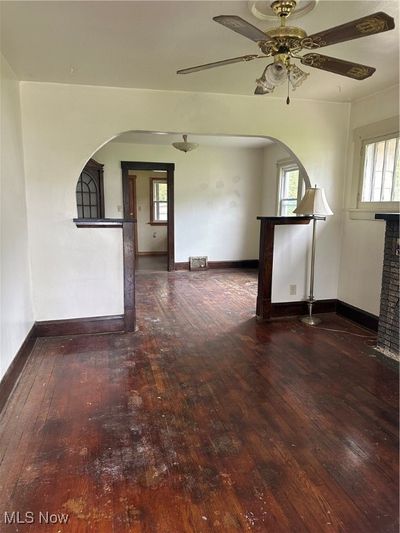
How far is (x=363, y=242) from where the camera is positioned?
13.1ft

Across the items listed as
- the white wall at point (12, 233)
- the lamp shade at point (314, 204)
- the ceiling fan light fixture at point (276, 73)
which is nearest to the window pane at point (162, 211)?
the lamp shade at point (314, 204)

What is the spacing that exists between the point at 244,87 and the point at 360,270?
231 cm

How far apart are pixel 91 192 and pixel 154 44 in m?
4.23

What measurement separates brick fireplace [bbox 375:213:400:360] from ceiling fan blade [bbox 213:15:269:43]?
200cm

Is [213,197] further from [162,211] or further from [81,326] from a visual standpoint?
[81,326]

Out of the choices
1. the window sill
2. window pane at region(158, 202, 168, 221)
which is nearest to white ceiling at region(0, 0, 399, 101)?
the window sill

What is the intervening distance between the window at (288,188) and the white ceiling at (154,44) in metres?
2.81

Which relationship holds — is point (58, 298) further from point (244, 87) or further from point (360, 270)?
point (360, 270)

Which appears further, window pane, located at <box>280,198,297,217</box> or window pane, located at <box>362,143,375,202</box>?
window pane, located at <box>280,198,297,217</box>

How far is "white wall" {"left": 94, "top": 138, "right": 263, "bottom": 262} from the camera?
22.8 ft

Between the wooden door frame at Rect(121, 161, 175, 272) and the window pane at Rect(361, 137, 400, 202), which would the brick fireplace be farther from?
the wooden door frame at Rect(121, 161, 175, 272)

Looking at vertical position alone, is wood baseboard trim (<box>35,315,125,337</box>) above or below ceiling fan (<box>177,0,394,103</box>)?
below
